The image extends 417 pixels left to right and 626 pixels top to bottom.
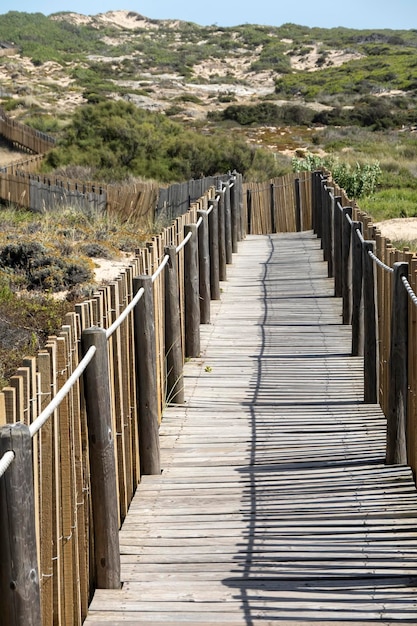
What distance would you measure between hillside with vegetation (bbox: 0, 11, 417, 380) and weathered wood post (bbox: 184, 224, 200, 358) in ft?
7.39

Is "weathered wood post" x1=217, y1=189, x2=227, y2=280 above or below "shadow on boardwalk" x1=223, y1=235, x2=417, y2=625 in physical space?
above

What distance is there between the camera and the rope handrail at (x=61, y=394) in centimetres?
346

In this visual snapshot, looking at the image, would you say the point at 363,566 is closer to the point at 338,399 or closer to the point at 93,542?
the point at 93,542

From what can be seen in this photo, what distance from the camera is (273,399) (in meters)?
8.21

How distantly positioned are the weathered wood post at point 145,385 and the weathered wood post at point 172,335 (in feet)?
5.20

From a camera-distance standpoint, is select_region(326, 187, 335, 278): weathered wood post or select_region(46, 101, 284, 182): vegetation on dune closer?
select_region(326, 187, 335, 278): weathered wood post

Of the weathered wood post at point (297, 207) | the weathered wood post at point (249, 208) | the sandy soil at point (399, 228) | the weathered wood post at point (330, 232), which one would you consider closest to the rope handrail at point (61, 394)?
the weathered wood post at point (330, 232)

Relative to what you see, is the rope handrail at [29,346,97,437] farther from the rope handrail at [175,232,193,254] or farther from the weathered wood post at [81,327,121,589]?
the rope handrail at [175,232,193,254]

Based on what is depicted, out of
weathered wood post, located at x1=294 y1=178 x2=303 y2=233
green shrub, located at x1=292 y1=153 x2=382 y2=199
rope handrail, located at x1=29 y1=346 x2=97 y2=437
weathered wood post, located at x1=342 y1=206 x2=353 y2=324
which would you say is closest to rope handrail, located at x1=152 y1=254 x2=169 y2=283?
rope handrail, located at x1=29 y1=346 x2=97 y2=437

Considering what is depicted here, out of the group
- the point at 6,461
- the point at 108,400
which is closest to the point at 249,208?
the point at 108,400

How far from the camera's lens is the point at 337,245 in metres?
13.2

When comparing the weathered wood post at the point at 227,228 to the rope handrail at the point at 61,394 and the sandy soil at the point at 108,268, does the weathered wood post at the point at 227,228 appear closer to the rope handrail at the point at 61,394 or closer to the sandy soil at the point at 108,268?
the sandy soil at the point at 108,268

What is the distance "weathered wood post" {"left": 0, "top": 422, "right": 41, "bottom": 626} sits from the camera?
3.14m

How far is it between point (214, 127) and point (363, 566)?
4900 cm
